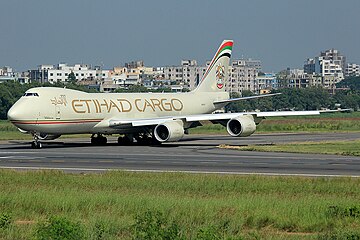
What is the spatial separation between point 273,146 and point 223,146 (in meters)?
3.28

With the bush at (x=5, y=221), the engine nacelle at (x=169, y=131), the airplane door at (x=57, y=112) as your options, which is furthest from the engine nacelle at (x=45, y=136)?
the bush at (x=5, y=221)

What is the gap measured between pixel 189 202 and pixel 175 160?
65.7 feet

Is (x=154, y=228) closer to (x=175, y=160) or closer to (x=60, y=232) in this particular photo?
(x=60, y=232)

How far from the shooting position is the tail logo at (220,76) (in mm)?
72562

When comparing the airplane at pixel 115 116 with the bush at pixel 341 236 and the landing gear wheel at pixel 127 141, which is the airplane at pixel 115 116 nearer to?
the landing gear wheel at pixel 127 141

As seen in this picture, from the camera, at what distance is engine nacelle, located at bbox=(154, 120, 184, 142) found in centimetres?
5962

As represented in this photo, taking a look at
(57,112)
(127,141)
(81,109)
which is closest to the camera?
(57,112)

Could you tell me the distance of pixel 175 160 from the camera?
1810 inches

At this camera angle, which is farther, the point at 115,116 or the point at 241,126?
the point at 115,116

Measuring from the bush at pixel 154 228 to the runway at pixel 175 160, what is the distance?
17.1 m

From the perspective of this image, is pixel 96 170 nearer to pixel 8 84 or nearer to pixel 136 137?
pixel 136 137

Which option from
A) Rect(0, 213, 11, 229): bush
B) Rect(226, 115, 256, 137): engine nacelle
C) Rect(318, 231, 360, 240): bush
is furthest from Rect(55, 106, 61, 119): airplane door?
Rect(318, 231, 360, 240): bush

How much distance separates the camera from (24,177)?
34625mm

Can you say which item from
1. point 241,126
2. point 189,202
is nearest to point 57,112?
point 241,126
